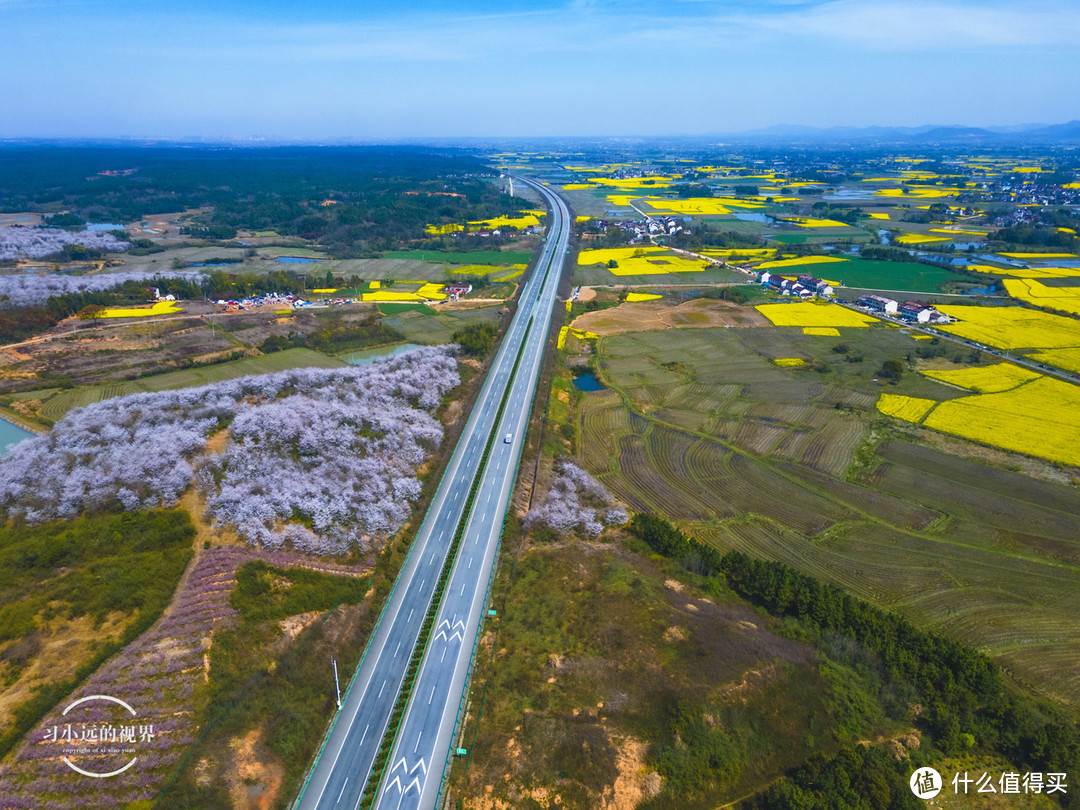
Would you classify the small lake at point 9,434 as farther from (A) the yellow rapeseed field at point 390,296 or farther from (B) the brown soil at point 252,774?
(A) the yellow rapeseed field at point 390,296

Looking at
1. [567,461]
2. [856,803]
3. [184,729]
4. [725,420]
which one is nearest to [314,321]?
[567,461]

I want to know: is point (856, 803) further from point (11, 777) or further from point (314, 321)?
point (314, 321)

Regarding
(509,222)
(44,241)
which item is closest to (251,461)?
(44,241)

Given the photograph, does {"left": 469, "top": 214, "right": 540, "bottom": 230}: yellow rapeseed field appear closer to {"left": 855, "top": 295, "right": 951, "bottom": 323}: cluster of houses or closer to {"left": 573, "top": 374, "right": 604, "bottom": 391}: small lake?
{"left": 855, "top": 295, "right": 951, "bottom": 323}: cluster of houses

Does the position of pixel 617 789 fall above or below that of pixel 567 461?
below

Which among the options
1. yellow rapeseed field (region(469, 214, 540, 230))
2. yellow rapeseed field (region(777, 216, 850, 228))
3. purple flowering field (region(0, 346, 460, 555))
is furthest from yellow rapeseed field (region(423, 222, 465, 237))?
purple flowering field (region(0, 346, 460, 555))

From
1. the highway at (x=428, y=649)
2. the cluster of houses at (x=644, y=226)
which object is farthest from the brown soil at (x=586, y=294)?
the highway at (x=428, y=649)

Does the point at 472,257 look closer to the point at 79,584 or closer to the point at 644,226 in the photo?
the point at 644,226
